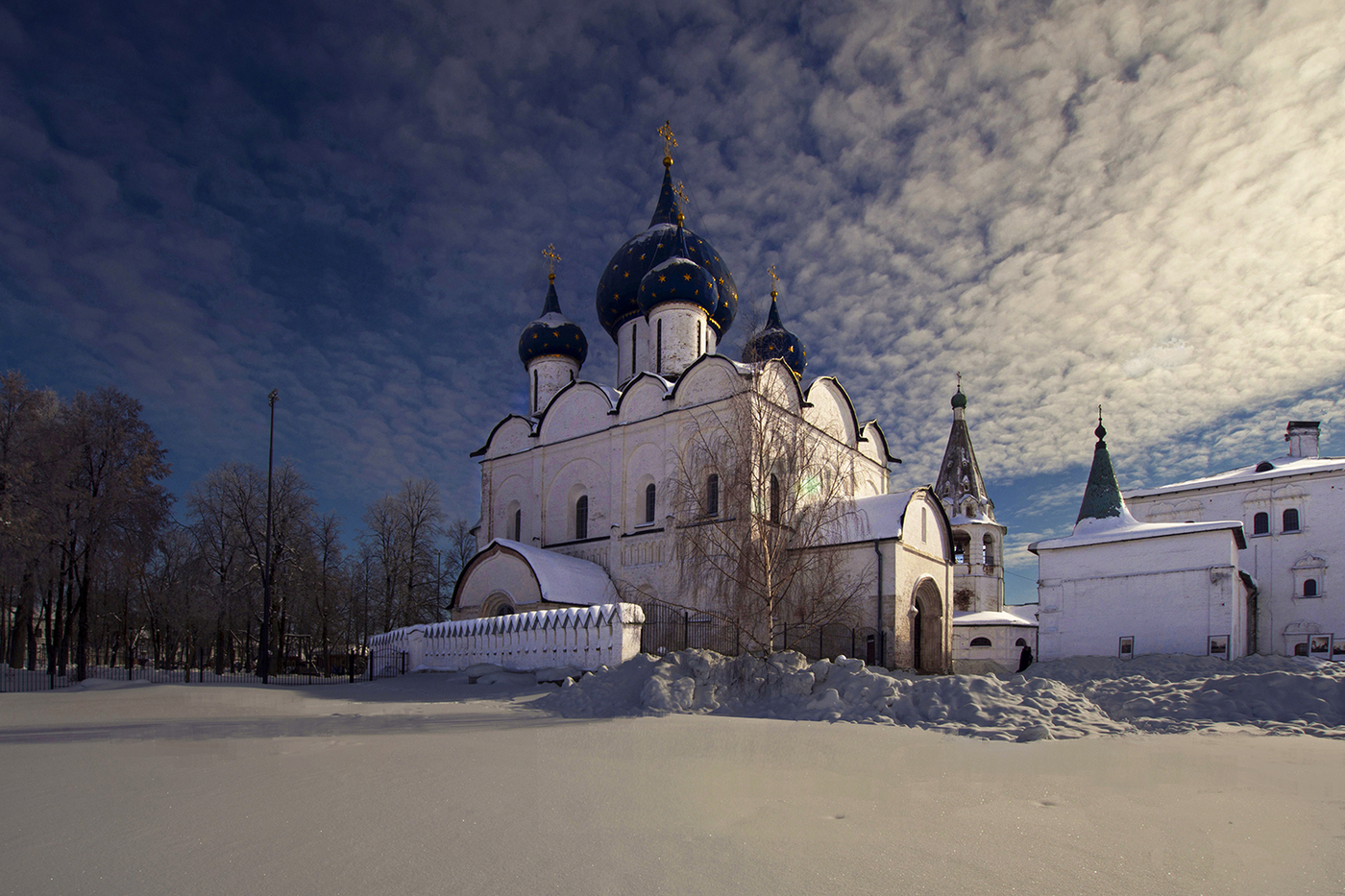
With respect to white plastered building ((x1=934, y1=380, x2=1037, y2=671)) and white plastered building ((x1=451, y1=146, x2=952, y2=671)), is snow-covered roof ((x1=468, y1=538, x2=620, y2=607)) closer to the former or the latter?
white plastered building ((x1=451, y1=146, x2=952, y2=671))

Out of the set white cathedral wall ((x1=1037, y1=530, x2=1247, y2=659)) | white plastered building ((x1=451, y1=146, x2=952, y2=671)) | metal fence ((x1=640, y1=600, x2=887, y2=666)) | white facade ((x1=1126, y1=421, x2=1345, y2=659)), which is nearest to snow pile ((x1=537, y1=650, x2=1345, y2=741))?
white plastered building ((x1=451, y1=146, x2=952, y2=671))

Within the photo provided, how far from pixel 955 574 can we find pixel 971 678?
20975mm

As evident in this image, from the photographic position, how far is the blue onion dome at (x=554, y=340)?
1083 inches

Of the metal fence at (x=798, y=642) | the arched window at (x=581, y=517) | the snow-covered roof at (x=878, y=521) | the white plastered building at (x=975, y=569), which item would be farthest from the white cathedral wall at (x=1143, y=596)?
the arched window at (x=581, y=517)

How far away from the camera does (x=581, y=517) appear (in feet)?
76.3

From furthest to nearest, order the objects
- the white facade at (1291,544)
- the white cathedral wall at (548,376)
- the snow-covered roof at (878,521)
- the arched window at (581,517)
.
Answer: the white cathedral wall at (548,376)
the arched window at (581,517)
the white facade at (1291,544)
the snow-covered roof at (878,521)

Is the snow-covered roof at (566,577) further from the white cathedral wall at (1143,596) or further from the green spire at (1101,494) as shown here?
the green spire at (1101,494)

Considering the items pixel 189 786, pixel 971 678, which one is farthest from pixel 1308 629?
pixel 189 786

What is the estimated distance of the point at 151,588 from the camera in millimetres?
28938

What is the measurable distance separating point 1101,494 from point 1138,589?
335 centimetres

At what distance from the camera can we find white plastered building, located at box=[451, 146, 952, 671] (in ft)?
59.6

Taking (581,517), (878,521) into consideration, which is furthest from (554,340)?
(878,521)

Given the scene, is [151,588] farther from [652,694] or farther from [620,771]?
[620,771]

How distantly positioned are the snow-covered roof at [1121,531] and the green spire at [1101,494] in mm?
259
